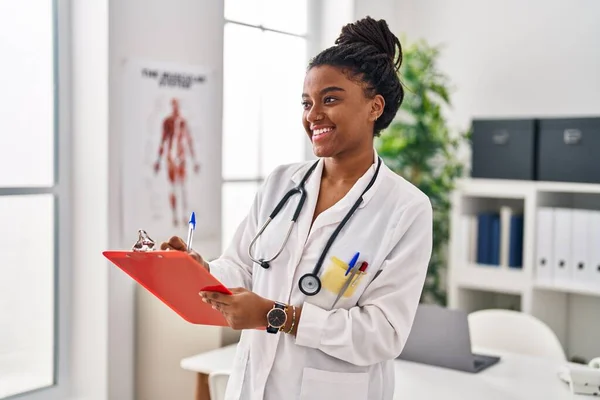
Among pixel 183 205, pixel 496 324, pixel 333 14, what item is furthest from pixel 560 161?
pixel 183 205

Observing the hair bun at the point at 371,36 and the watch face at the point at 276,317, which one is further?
the hair bun at the point at 371,36

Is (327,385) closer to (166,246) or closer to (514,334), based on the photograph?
(166,246)

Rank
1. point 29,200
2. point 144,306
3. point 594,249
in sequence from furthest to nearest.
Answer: point 594,249
point 144,306
point 29,200

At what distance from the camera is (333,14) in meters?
4.00

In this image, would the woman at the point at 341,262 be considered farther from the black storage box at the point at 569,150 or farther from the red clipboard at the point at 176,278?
the black storage box at the point at 569,150

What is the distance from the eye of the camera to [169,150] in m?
3.01

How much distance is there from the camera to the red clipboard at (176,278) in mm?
1421

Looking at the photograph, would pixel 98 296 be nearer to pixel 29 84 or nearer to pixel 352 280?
pixel 29 84

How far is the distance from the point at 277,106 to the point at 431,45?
1096 millimetres

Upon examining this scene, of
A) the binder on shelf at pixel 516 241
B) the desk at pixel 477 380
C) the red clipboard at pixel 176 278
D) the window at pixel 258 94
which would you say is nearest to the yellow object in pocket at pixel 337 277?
the red clipboard at pixel 176 278

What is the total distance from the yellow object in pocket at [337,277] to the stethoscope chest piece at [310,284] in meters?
0.02

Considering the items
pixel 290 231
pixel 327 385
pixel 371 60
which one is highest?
pixel 371 60

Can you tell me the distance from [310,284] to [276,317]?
109 millimetres

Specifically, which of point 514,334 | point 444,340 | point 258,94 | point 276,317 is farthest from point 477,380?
point 258,94
